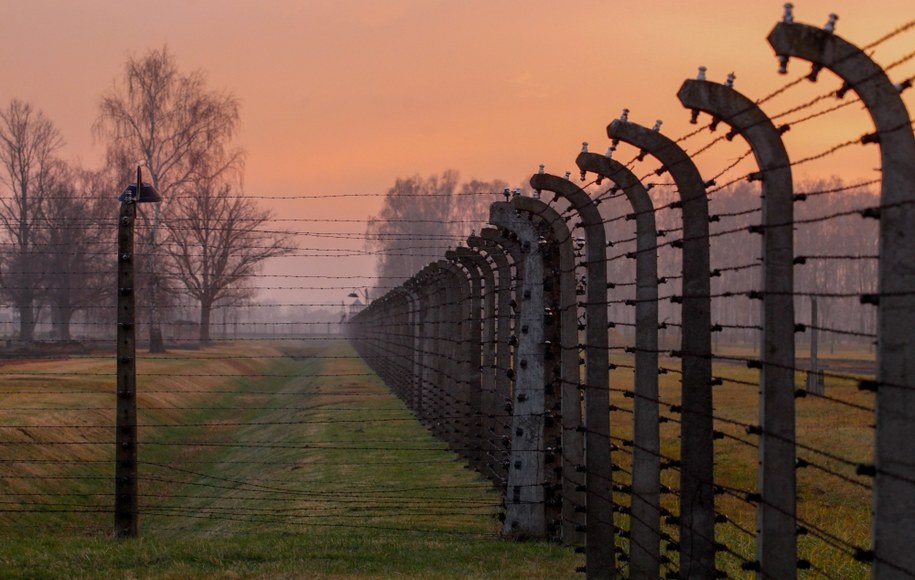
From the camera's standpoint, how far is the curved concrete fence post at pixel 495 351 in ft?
49.1

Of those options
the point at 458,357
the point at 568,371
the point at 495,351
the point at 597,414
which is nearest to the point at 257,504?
the point at 495,351

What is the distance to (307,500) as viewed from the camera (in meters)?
16.4

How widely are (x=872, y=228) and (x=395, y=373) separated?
108m

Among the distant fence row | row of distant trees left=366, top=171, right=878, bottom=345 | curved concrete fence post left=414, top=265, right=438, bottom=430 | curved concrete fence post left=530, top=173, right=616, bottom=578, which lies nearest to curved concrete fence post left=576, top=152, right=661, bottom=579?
the distant fence row

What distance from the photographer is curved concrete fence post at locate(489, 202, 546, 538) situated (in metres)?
11.3

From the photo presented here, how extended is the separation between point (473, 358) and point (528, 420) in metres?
6.96

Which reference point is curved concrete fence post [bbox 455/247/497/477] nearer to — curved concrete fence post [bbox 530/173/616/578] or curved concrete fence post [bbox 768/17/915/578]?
curved concrete fence post [bbox 530/173/616/578]

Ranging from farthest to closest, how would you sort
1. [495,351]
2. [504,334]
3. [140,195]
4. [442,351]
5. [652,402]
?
1. [442,351]
2. [495,351]
3. [504,334]
4. [140,195]
5. [652,402]

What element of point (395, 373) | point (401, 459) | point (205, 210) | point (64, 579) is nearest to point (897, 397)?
point (64, 579)

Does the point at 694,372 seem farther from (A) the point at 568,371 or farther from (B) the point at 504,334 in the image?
(B) the point at 504,334

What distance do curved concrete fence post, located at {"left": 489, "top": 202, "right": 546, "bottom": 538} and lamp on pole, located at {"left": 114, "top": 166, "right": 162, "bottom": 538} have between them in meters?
3.78

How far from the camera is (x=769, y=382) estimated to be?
19.9ft

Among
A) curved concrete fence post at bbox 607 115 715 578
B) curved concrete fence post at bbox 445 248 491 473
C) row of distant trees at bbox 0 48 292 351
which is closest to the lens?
curved concrete fence post at bbox 607 115 715 578

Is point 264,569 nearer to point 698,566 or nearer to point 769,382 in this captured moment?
point 698,566
